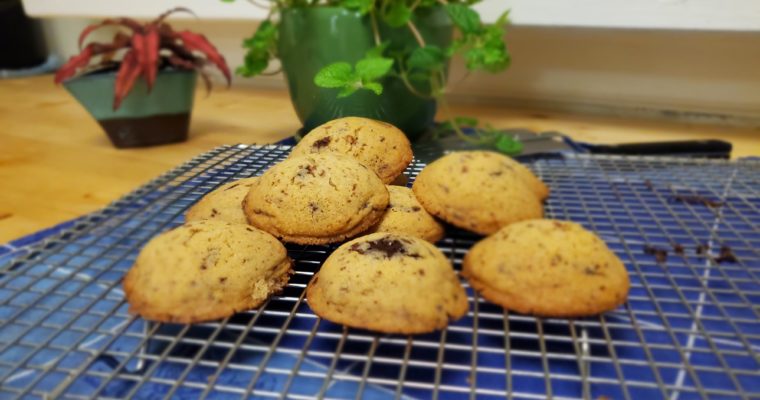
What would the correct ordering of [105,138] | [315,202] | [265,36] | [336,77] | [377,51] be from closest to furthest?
[315,202] → [336,77] → [377,51] → [265,36] → [105,138]

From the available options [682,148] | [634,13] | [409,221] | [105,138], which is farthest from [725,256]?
[105,138]

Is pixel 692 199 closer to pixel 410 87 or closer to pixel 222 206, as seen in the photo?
pixel 410 87

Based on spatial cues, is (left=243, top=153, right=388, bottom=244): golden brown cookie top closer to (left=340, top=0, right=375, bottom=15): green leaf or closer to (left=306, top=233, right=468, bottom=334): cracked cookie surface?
(left=306, top=233, right=468, bottom=334): cracked cookie surface

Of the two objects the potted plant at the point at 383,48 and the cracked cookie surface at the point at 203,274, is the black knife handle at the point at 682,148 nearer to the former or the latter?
the potted plant at the point at 383,48

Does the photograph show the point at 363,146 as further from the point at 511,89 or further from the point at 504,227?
the point at 511,89

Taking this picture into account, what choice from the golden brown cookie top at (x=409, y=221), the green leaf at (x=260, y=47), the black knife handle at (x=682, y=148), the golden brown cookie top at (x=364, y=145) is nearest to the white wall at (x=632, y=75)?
the black knife handle at (x=682, y=148)

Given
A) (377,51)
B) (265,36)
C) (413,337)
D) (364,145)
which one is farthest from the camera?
(265,36)

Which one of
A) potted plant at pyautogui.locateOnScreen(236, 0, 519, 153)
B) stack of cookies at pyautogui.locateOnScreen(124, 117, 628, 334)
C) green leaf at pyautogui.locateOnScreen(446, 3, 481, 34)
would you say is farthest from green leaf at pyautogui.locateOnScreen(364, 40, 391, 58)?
stack of cookies at pyautogui.locateOnScreen(124, 117, 628, 334)
